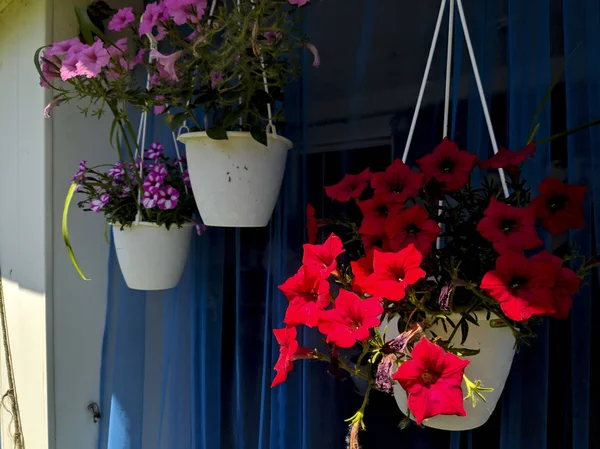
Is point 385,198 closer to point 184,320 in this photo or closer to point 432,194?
point 432,194

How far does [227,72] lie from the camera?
1.05 m

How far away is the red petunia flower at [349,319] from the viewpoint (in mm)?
659

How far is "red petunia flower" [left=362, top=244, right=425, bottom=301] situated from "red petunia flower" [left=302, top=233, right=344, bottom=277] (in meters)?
0.09

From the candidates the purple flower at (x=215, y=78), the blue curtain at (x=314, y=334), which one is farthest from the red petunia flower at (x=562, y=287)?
the purple flower at (x=215, y=78)

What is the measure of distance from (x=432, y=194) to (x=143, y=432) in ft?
4.29

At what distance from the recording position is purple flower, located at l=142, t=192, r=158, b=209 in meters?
1.14

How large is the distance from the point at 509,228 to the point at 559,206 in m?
0.10

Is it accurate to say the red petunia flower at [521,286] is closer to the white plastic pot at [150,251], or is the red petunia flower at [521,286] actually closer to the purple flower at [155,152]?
the white plastic pot at [150,251]

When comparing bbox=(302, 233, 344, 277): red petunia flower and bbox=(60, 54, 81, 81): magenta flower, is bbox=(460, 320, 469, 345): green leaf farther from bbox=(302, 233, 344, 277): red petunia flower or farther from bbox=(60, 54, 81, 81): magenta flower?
bbox=(60, 54, 81, 81): magenta flower

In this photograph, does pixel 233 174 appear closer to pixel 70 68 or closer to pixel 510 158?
pixel 70 68

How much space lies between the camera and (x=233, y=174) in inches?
39.5

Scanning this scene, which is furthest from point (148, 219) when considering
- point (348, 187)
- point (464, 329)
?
point (464, 329)

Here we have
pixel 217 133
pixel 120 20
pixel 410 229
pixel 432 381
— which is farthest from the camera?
pixel 120 20

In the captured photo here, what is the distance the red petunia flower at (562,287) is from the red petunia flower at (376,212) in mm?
215
